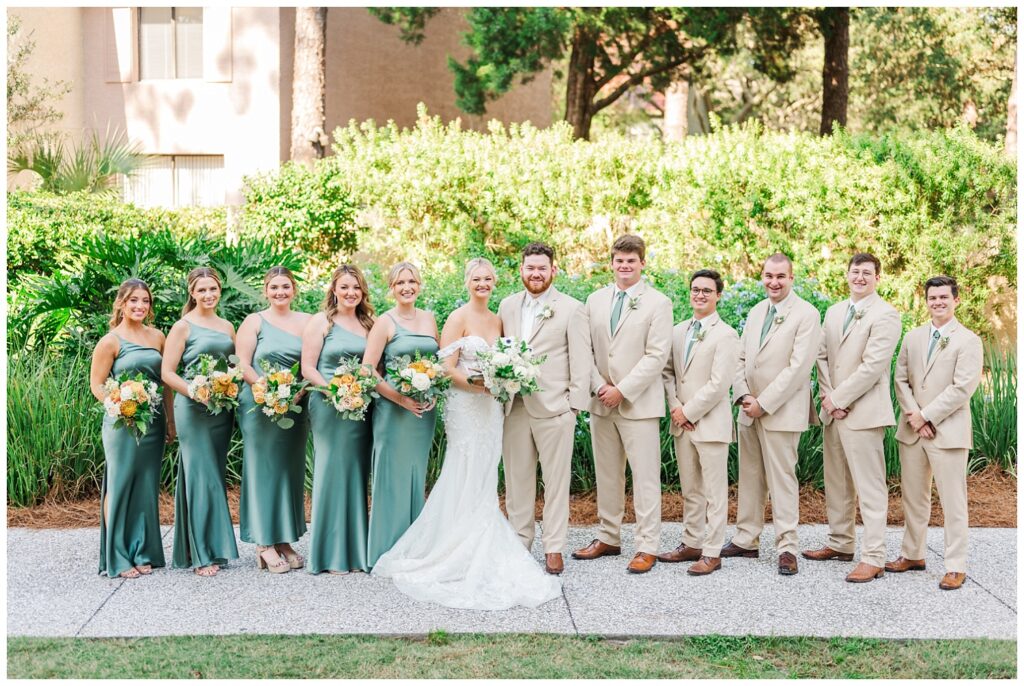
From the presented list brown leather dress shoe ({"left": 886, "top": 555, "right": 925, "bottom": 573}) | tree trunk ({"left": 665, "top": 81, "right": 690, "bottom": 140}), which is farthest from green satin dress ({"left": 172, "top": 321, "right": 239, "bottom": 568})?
tree trunk ({"left": 665, "top": 81, "right": 690, "bottom": 140})

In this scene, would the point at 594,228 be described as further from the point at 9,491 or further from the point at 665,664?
the point at 665,664

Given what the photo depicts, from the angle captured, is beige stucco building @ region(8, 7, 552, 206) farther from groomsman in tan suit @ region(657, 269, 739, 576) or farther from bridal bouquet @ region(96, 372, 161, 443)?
groomsman in tan suit @ region(657, 269, 739, 576)

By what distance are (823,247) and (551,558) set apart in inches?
349

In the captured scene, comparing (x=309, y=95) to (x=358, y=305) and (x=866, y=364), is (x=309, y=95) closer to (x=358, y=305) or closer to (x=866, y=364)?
(x=358, y=305)

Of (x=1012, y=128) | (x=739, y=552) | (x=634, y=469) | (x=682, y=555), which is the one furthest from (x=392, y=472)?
(x=1012, y=128)

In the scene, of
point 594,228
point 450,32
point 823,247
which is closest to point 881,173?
point 823,247

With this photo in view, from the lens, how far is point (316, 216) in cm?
1766

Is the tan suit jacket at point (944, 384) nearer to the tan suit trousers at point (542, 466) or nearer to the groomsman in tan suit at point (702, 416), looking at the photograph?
the groomsman in tan suit at point (702, 416)

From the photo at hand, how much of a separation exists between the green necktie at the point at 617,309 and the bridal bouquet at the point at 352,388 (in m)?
1.63

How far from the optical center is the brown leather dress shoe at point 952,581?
21.6 ft

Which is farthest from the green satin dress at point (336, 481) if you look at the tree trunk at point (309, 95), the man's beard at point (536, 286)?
the tree trunk at point (309, 95)

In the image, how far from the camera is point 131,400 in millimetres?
6594

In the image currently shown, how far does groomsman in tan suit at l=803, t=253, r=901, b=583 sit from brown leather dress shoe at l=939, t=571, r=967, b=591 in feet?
1.25

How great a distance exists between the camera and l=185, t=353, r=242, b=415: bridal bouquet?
261 inches
